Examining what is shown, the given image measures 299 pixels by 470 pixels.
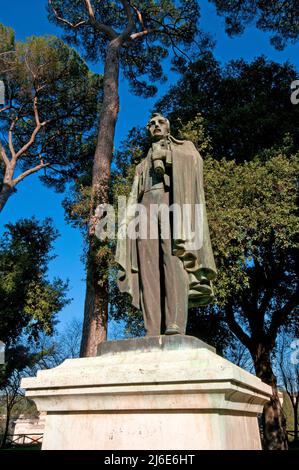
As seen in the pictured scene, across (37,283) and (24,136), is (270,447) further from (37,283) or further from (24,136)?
(24,136)

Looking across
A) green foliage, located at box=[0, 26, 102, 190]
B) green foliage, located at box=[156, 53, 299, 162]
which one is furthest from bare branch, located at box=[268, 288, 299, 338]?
green foliage, located at box=[0, 26, 102, 190]

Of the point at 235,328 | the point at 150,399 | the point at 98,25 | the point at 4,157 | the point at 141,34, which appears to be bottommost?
the point at 150,399

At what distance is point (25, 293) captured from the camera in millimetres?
14898

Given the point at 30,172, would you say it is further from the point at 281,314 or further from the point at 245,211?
the point at 281,314

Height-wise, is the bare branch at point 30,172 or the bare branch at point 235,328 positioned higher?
the bare branch at point 30,172

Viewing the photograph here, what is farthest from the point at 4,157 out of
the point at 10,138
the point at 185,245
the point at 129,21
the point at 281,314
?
the point at 185,245

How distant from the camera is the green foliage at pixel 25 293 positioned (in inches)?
571

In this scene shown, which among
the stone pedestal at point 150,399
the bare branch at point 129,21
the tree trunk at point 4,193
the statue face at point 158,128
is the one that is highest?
the bare branch at point 129,21

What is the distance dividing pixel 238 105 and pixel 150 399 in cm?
1443

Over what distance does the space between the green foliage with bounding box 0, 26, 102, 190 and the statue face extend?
1410 centimetres

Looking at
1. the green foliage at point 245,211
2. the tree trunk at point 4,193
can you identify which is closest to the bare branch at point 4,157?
the tree trunk at point 4,193

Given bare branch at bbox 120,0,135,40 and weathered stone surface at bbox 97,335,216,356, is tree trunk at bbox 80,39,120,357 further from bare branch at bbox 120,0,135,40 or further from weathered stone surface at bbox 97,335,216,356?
weathered stone surface at bbox 97,335,216,356
